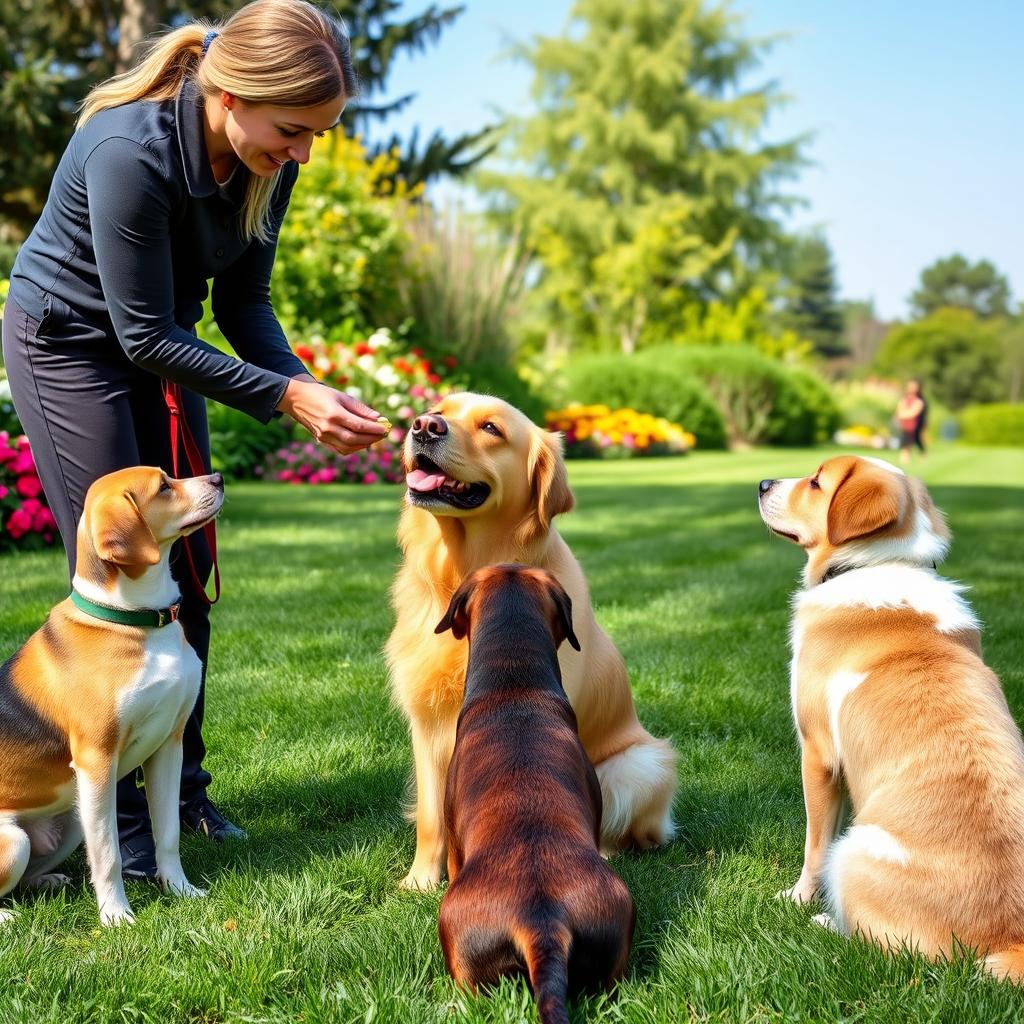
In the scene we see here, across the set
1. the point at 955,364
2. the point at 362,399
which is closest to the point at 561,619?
the point at 362,399

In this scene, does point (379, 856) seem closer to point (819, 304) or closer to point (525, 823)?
point (525, 823)

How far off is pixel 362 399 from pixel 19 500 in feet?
21.0

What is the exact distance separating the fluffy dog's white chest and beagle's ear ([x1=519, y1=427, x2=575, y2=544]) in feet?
4.03

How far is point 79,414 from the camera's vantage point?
3.27 m

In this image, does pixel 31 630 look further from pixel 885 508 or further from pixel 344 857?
pixel 885 508

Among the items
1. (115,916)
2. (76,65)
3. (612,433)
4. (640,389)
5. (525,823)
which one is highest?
(76,65)

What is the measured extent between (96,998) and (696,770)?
8.32ft

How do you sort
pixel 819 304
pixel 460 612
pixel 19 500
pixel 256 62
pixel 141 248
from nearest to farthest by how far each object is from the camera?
pixel 256 62 < pixel 141 248 < pixel 460 612 < pixel 19 500 < pixel 819 304

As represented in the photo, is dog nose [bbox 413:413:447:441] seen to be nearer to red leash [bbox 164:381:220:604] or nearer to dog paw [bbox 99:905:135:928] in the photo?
red leash [bbox 164:381:220:604]

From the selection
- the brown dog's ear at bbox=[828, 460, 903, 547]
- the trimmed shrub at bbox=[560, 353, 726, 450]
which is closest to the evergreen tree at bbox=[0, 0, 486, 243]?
the trimmed shrub at bbox=[560, 353, 726, 450]

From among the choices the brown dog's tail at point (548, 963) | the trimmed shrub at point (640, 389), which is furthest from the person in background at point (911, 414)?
the brown dog's tail at point (548, 963)

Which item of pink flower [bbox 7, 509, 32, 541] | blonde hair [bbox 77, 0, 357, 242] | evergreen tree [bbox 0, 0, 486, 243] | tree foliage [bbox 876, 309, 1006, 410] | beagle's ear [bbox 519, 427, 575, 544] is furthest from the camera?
tree foliage [bbox 876, 309, 1006, 410]

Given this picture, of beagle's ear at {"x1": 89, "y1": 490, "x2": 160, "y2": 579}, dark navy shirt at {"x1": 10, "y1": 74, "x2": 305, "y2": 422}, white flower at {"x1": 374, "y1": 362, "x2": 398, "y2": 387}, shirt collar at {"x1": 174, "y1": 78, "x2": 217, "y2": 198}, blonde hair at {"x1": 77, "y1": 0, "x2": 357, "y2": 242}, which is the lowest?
white flower at {"x1": 374, "y1": 362, "x2": 398, "y2": 387}

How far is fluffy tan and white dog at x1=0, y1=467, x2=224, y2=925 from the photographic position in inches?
118
